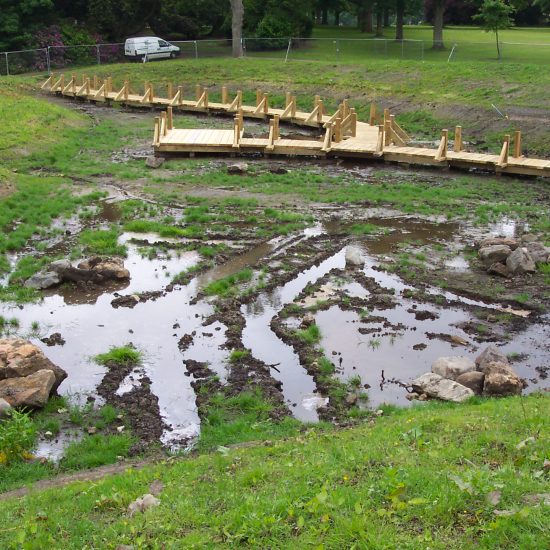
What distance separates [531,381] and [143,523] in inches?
233

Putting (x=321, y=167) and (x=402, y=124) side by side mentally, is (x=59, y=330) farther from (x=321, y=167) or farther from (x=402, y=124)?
(x=402, y=124)

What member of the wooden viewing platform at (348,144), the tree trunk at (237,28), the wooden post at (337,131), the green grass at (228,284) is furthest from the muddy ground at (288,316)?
the tree trunk at (237,28)

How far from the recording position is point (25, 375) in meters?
9.98

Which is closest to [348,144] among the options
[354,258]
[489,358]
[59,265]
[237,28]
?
[354,258]

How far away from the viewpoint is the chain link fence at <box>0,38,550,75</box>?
136 ft

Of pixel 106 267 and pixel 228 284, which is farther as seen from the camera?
pixel 106 267

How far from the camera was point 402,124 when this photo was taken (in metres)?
29.9

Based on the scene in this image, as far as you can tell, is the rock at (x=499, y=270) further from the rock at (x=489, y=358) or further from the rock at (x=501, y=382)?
the rock at (x=501, y=382)

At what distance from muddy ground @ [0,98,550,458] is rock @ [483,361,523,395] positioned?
44cm

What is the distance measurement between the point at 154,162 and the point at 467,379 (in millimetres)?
15362

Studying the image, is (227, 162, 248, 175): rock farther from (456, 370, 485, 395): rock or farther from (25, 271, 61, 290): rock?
(456, 370, 485, 395): rock

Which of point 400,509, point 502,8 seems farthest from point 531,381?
point 502,8

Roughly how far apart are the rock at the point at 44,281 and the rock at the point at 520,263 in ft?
25.9

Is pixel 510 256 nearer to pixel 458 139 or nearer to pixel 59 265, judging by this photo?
pixel 59 265
